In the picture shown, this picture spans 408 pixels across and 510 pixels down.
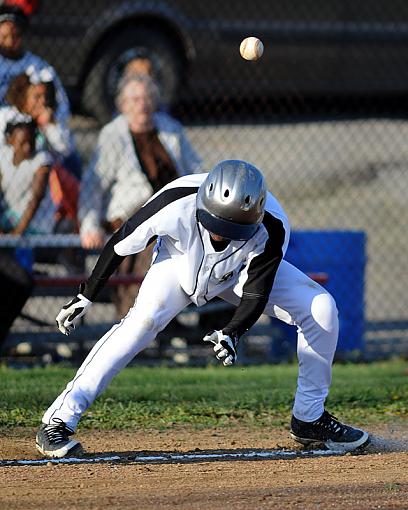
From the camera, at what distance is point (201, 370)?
8.77 m

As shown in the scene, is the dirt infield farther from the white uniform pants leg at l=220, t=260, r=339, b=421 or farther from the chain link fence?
the chain link fence

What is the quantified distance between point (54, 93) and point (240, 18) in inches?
169

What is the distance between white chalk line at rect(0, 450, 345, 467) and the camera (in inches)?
213

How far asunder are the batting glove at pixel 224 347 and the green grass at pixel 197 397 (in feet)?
4.89

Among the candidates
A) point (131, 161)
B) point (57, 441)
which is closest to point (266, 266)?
point (57, 441)

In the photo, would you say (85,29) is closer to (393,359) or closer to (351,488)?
(393,359)

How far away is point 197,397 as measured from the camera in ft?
23.9

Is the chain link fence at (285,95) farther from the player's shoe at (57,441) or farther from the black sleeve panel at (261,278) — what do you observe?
the black sleeve panel at (261,278)

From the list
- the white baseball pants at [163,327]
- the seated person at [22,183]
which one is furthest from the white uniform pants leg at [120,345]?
the seated person at [22,183]

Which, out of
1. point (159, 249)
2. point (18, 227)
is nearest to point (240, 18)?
point (18, 227)

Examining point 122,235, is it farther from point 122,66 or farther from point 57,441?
point 122,66

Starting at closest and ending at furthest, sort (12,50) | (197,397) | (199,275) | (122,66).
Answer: (199,275), (197,397), (12,50), (122,66)

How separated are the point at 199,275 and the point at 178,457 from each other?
932 millimetres

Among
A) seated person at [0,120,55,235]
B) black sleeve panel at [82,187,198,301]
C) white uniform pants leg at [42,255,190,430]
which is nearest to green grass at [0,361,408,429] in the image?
white uniform pants leg at [42,255,190,430]
